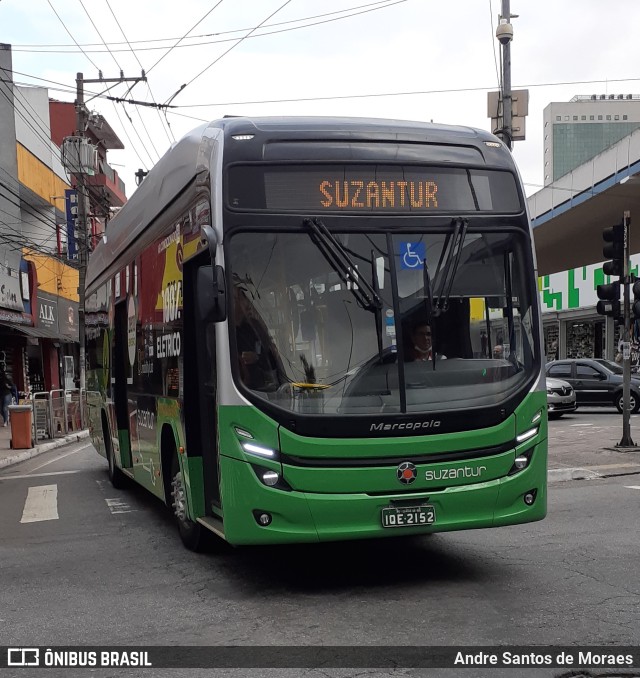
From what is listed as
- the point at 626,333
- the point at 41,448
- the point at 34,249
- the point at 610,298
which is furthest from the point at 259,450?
the point at 34,249

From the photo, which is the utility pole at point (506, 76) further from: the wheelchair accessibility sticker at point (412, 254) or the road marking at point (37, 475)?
the wheelchair accessibility sticker at point (412, 254)

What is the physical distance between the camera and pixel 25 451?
19.7 m

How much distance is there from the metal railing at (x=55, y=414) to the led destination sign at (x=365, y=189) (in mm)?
16334

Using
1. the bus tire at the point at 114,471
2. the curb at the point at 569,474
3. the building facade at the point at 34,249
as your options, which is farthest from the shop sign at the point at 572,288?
the bus tire at the point at 114,471

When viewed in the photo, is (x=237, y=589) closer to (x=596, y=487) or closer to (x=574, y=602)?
(x=574, y=602)

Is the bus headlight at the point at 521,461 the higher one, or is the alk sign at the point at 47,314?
the alk sign at the point at 47,314

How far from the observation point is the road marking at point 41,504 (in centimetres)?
1047

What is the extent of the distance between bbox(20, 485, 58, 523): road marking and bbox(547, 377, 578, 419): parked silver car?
1446cm

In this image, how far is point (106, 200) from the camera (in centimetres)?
4678

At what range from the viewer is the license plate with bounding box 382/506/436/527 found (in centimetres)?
608

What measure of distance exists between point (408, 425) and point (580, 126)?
13228cm

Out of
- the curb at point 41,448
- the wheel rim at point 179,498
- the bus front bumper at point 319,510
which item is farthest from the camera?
the curb at point 41,448

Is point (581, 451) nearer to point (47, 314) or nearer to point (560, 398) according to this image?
point (560, 398)

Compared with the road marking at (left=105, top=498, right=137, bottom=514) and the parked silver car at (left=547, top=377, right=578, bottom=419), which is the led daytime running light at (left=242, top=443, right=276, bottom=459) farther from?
the parked silver car at (left=547, top=377, right=578, bottom=419)
